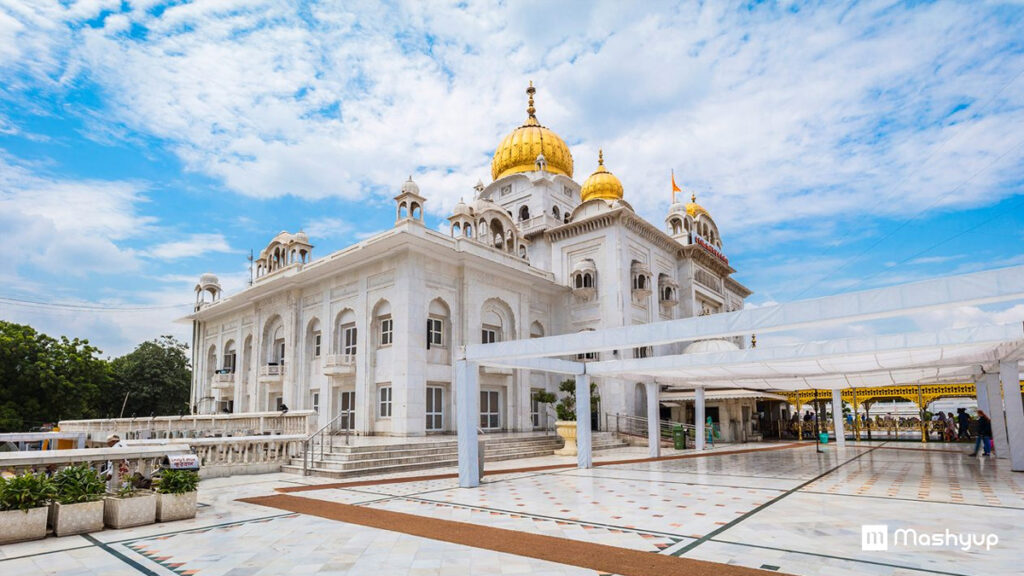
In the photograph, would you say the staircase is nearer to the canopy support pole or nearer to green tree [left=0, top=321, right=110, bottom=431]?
the canopy support pole

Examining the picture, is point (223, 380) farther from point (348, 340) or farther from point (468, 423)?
point (468, 423)

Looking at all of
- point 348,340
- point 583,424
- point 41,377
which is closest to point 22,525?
point 583,424

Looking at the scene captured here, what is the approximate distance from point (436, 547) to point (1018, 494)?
9267 mm

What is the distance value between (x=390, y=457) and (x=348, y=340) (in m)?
9.21

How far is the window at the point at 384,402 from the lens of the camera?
822 inches

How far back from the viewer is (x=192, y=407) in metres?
32.9

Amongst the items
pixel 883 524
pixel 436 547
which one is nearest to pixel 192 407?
pixel 436 547

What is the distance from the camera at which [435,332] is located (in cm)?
2172

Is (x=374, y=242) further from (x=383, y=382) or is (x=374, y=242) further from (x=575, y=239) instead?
(x=575, y=239)

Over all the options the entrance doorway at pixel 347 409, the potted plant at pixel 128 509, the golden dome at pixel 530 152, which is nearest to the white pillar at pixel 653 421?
the entrance doorway at pixel 347 409

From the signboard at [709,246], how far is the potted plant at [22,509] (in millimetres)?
30350

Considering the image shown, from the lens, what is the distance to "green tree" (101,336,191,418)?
40.7m

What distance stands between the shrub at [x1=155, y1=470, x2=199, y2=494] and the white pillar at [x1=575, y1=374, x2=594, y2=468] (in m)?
9.14

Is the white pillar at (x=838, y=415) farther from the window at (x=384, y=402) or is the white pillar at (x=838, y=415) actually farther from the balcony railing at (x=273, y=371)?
the balcony railing at (x=273, y=371)
